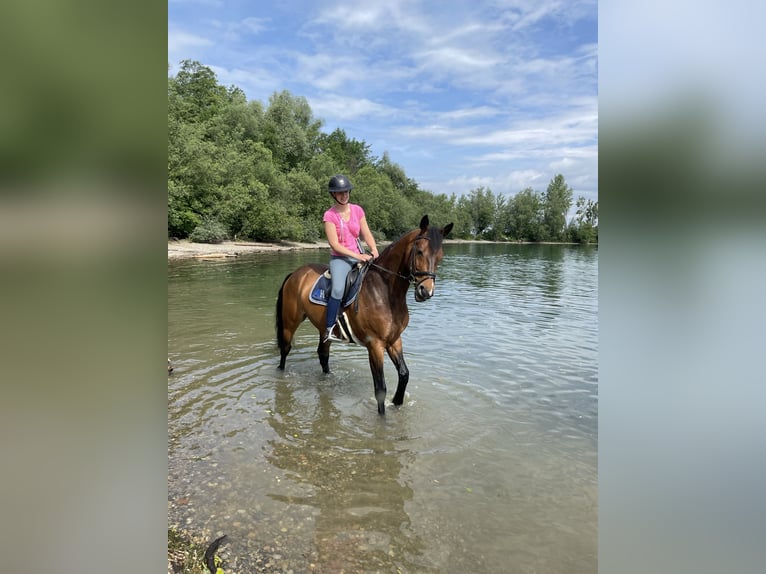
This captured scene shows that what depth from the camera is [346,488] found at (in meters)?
4.45

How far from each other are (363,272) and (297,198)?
178 ft

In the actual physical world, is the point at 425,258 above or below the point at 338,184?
below

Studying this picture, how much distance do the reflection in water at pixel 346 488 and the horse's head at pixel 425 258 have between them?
1.98 metres

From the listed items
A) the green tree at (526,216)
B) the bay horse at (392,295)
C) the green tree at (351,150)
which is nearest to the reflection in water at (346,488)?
the bay horse at (392,295)

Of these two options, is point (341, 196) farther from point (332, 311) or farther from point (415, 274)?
point (332, 311)

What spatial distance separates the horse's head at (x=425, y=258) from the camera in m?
5.71

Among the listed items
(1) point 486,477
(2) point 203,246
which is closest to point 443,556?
(1) point 486,477

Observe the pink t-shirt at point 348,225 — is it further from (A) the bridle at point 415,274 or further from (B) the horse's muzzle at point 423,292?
(B) the horse's muzzle at point 423,292

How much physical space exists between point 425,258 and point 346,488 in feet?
9.59

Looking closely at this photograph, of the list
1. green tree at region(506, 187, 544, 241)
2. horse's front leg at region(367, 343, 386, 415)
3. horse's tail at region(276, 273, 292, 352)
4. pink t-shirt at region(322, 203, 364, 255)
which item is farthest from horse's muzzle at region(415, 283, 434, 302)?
green tree at region(506, 187, 544, 241)

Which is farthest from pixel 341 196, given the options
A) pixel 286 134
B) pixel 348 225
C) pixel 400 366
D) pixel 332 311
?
pixel 286 134

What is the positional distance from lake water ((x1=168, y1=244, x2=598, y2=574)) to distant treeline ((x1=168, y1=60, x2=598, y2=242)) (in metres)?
5.61
